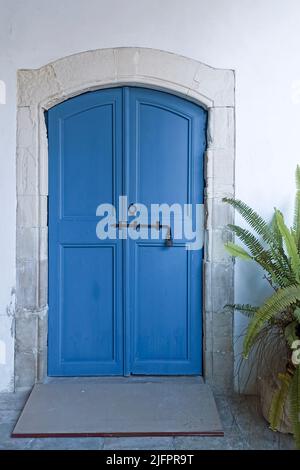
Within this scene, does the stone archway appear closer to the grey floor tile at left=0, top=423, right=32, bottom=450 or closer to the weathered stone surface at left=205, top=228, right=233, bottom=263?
the weathered stone surface at left=205, top=228, right=233, bottom=263

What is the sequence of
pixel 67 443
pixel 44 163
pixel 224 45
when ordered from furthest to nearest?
pixel 44 163
pixel 224 45
pixel 67 443

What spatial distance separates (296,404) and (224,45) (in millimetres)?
2196

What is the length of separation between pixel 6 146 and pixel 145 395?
6.04 feet

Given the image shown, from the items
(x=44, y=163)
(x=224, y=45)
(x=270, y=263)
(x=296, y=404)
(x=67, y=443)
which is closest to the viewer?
(x=296, y=404)

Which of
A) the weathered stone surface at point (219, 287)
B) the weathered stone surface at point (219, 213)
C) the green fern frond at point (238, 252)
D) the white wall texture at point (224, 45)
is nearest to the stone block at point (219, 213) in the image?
the weathered stone surface at point (219, 213)

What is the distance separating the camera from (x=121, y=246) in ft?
10.3

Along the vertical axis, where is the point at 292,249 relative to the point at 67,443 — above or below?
above

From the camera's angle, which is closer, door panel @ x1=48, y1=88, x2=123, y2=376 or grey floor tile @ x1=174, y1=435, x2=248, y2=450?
grey floor tile @ x1=174, y1=435, x2=248, y2=450

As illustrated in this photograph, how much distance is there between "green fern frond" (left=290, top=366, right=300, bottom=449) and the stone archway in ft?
2.60

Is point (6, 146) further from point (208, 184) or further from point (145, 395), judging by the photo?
point (145, 395)

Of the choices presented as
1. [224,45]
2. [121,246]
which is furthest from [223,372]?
[224,45]

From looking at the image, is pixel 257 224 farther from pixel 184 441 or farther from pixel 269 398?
pixel 184 441

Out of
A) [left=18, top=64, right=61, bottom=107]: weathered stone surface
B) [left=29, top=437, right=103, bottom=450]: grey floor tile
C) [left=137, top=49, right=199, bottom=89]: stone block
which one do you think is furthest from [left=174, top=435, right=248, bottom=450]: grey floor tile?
[left=18, top=64, right=61, bottom=107]: weathered stone surface

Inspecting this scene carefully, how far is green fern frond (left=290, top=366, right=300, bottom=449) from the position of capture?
2197 mm
